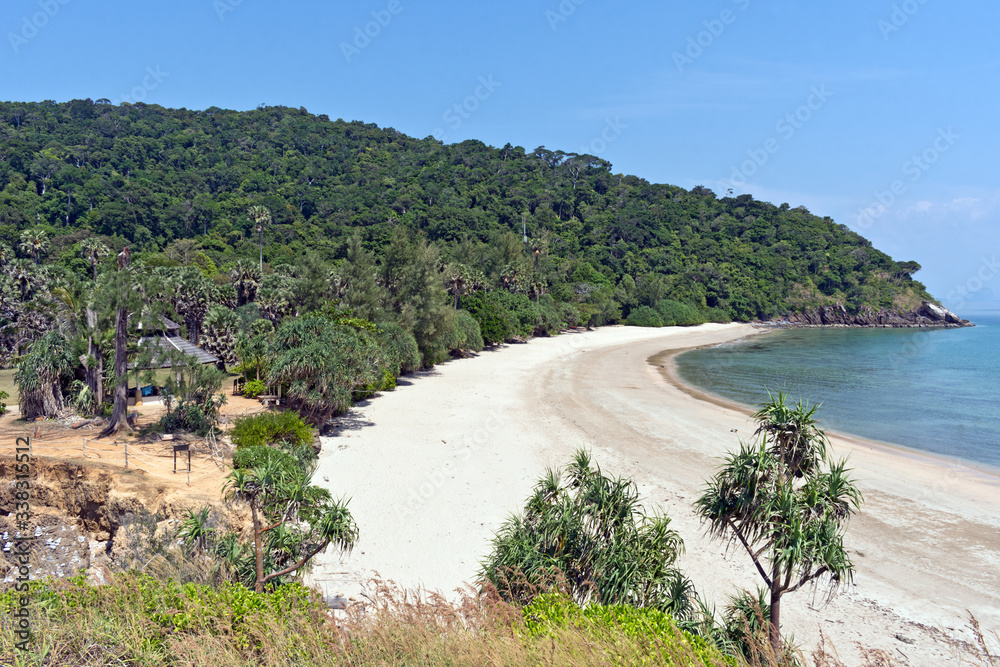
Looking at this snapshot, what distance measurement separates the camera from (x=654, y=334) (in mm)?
78562

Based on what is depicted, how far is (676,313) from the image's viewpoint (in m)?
91.4

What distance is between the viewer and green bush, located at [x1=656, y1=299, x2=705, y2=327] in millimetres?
90312

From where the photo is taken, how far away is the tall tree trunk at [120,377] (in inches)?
779

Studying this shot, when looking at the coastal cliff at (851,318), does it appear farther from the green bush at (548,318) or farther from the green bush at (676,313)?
the green bush at (548,318)

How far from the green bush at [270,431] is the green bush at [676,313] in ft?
251

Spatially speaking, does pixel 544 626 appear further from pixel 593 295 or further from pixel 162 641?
pixel 593 295

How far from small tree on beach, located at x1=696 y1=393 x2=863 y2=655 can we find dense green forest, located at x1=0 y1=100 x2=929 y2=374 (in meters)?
30.9

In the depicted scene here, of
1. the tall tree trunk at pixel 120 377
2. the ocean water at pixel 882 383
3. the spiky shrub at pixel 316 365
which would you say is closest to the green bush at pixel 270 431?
the spiky shrub at pixel 316 365

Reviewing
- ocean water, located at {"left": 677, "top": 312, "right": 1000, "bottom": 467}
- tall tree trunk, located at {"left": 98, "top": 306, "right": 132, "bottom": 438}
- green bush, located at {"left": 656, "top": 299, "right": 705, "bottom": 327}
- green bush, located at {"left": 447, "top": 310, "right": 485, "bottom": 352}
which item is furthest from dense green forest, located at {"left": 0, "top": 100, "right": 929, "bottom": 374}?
ocean water, located at {"left": 677, "top": 312, "right": 1000, "bottom": 467}

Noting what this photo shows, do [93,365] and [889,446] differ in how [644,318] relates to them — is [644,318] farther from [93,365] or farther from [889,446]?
[93,365]

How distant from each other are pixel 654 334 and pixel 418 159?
79908mm

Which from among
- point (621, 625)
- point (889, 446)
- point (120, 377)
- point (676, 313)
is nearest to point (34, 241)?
point (120, 377)

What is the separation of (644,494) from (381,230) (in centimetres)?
7499

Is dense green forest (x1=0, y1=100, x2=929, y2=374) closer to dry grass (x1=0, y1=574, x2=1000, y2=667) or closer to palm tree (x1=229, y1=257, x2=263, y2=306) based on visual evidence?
palm tree (x1=229, y1=257, x2=263, y2=306)
